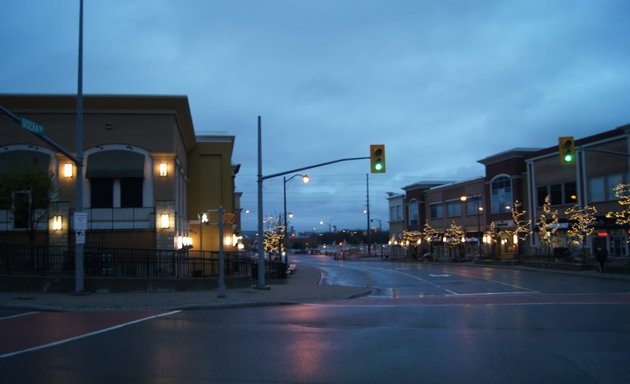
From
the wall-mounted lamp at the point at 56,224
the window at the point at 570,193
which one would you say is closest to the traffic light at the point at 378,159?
the wall-mounted lamp at the point at 56,224

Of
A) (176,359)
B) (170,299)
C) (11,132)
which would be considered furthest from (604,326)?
(11,132)

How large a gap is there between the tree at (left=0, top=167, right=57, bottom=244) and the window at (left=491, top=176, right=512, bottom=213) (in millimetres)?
48423

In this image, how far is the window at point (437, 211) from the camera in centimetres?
7909

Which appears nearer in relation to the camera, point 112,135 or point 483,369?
point 483,369

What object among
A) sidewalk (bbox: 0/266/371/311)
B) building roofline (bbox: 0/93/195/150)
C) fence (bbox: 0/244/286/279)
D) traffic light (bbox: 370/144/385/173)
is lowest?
sidewalk (bbox: 0/266/371/311)

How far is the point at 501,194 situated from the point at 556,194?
9.80 m

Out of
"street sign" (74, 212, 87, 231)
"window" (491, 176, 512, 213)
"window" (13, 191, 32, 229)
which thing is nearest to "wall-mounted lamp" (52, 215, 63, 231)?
"window" (13, 191, 32, 229)

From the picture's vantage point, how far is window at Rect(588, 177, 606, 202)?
4636 cm

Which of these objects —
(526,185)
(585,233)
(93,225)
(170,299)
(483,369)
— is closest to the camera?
(483,369)

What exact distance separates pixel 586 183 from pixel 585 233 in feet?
14.1

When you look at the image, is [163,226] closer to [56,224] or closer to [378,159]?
[56,224]

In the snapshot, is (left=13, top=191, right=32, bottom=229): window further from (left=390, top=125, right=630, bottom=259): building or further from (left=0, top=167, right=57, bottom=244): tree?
(left=390, top=125, right=630, bottom=259): building

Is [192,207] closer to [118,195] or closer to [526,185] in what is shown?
[118,195]

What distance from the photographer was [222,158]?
4053 cm
